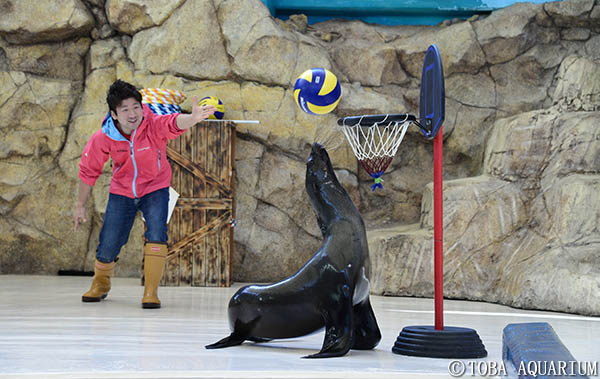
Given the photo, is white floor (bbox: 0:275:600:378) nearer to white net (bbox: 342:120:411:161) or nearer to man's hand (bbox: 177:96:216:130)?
white net (bbox: 342:120:411:161)

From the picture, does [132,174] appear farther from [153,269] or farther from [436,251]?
[436,251]

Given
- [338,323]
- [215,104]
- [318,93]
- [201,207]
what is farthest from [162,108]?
[338,323]

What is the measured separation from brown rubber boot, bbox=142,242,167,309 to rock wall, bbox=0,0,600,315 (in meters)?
2.97

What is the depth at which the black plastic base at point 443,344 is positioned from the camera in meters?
3.03

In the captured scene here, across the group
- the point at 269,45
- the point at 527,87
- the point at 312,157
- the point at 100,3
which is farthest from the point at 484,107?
the point at 312,157

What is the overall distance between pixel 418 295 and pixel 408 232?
2.45 feet

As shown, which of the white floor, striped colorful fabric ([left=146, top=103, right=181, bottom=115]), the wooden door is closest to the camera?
the white floor

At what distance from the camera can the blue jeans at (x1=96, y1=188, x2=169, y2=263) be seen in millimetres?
5484

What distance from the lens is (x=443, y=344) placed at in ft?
10.00

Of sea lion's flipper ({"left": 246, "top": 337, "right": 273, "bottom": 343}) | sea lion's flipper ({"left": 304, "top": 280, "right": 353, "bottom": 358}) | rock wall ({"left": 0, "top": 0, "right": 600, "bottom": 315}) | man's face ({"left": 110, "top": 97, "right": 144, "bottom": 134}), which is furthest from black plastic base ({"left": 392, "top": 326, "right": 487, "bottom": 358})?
rock wall ({"left": 0, "top": 0, "right": 600, "bottom": 315})

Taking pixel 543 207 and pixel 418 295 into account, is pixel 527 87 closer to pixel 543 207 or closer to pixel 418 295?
pixel 543 207

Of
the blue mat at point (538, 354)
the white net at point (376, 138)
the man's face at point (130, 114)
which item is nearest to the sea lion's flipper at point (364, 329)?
the blue mat at point (538, 354)

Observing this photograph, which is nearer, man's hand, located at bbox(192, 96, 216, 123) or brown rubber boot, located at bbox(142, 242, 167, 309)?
man's hand, located at bbox(192, 96, 216, 123)

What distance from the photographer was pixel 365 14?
30.5 feet
